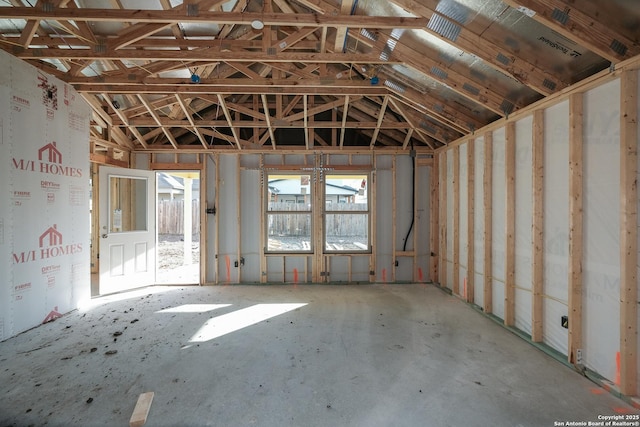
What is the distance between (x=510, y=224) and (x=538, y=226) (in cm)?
50

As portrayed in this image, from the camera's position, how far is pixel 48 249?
396 cm

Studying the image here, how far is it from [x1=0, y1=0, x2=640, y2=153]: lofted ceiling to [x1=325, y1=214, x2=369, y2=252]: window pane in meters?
2.00

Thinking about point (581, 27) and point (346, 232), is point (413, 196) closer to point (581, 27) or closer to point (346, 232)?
point (346, 232)

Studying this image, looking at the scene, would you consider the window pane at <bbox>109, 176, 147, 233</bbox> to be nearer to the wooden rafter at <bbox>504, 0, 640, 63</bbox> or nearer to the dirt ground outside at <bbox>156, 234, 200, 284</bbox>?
the dirt ground outside at <bbox>156, 234, 200, 284</bbox>

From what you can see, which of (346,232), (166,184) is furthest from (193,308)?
(166,184)

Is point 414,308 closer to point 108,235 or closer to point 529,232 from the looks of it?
point 529,232

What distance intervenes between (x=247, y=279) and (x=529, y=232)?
498 cm

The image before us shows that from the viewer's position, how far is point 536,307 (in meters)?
3.37

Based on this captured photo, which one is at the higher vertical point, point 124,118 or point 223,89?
point 223,89

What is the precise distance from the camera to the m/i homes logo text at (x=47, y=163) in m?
3.66

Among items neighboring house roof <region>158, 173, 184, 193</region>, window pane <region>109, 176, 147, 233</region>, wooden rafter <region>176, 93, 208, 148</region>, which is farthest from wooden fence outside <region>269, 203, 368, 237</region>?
neighboring house roof <region>158, 173, 184, 193</region>

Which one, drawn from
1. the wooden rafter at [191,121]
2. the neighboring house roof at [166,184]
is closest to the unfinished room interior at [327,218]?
the wooden rafter at [191,121]

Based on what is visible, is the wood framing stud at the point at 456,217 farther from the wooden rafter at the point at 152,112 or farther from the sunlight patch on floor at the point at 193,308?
the wooden rafter at the point at 152,112

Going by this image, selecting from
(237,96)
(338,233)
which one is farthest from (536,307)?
(237,96)
